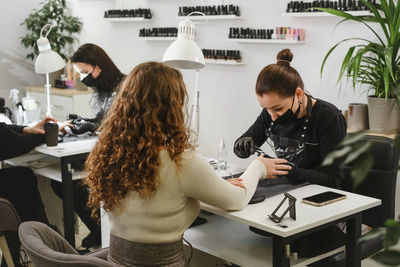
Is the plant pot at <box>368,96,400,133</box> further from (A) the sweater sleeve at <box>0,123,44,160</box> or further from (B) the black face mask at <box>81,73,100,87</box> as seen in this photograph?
(A) the sweater sleeve at <box>0,123,44,160</box>

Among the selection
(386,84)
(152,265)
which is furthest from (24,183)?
(386,84)

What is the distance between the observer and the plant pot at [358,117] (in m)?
3.34

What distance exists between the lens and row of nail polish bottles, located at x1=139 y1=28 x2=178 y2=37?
16.3 ft

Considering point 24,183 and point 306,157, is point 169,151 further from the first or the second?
point 24,183

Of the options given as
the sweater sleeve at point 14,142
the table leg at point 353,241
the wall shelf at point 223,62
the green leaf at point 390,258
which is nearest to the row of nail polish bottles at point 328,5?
the wall shelf at point 223,62

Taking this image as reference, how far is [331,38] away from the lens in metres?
3.87

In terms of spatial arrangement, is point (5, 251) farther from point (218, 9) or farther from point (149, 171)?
point (218, 9)

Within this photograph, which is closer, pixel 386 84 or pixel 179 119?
pixel 179 119

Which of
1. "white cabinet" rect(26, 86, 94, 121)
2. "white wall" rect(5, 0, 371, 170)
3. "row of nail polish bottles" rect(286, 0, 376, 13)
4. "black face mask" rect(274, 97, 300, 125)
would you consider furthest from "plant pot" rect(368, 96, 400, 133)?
"white cabinet" rect(26, 86, 94, 121)

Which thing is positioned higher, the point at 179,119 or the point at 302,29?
the point at 302,29

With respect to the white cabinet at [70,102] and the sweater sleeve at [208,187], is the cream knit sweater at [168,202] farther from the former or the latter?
the white cabinet at [70,102]

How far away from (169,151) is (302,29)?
258cm

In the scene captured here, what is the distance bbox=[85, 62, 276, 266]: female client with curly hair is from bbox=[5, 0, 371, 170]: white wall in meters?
2.27

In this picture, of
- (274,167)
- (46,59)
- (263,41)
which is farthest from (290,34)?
(274,167)
